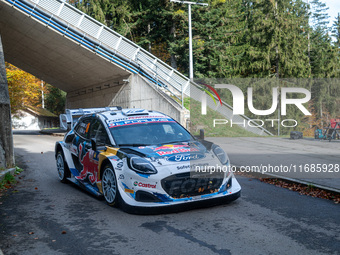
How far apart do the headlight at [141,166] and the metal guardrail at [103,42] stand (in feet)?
63.0

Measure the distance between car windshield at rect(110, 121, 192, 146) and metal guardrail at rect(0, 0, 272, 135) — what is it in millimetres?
17521

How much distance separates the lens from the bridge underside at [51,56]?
26.8 meters

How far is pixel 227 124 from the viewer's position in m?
21.2

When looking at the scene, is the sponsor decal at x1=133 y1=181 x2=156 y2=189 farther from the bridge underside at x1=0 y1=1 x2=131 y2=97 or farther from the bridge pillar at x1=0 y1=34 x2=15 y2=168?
the bridge underside at x1=0 y1=1 x2=131 y2=97

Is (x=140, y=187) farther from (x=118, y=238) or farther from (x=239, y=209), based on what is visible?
(x=239, y=209)

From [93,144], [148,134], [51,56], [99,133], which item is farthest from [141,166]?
[51,56]

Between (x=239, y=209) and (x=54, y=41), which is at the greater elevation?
(x=54, y=41)

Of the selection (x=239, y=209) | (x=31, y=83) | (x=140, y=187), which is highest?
(x=31, y=83)

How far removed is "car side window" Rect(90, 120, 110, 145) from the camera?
7471 mm

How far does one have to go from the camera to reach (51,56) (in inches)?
1226

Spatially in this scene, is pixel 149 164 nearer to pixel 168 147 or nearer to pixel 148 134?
pixel 168 147

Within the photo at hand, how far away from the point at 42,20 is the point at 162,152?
22.5 m

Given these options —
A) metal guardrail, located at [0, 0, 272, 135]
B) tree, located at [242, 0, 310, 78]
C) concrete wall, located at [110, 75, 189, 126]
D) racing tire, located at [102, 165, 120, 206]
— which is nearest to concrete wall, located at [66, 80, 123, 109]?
concrete wall, located at [110, 75, 189, 126]

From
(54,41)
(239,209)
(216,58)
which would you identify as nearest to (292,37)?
(216,58)
